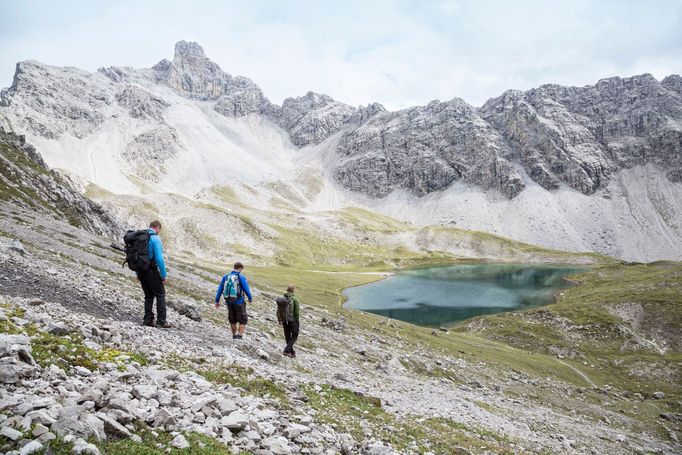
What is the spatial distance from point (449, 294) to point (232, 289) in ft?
342

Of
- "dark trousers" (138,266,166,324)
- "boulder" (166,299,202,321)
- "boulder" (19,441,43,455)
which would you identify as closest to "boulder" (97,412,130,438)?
"boulder" (19,441,43,455)

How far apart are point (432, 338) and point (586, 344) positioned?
106ft

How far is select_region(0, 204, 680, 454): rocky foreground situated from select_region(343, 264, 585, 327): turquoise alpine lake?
50.4 metres

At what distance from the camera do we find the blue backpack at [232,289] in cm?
2097

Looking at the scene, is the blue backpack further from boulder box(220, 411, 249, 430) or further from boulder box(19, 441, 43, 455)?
boulder box(19, 441, 43, 455)

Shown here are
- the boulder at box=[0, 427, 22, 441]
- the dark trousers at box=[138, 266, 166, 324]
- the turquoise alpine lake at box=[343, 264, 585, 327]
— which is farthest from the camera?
the turquoise alpine lake at box=[343, 264, 585, 327]

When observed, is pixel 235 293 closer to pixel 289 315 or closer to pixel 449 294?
pixel 289 315

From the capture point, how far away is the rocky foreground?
349 inches

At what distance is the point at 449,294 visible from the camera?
117750 millimetres

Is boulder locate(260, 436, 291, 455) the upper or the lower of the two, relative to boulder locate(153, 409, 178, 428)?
lower

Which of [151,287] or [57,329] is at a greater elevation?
[151,287]

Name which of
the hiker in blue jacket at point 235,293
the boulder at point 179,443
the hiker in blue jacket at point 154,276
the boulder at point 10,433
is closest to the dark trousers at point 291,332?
the hiker in blue jacket at point 235,293

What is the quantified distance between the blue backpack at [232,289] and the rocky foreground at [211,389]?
2.09 meters

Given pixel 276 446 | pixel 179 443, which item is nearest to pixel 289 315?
pixel 276 446
